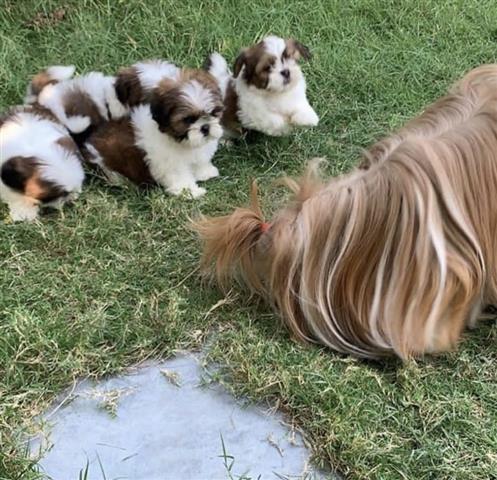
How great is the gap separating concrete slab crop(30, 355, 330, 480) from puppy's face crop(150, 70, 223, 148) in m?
1.07

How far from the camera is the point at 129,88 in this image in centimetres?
350

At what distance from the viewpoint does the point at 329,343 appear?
2.63m

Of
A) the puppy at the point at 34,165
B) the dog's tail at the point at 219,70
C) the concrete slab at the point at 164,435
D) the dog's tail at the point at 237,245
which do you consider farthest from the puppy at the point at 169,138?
the concrete slab at the point at 164,435

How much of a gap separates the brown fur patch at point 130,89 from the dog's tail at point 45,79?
41 centimetres

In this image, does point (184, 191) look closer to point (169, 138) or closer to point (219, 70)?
point (169, 138)

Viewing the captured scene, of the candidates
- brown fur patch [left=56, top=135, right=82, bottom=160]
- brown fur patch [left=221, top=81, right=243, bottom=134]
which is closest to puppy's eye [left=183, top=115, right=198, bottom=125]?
brown fur patch [left=221, top=81, right=243, bottom=134]

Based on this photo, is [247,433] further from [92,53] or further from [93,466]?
[92,53]

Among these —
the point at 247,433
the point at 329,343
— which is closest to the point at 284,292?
the point at 329,343

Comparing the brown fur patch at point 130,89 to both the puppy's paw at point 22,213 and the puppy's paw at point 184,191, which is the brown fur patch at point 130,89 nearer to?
the puppy's paw at point 184,191

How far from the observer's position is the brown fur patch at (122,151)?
3.42 meters

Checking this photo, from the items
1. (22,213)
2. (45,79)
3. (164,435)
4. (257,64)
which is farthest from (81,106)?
(164,435)

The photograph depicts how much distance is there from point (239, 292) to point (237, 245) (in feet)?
0.66

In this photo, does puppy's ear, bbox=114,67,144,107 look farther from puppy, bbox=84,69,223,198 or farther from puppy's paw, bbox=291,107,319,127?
puppy's paw, bbox=291,107,319,127

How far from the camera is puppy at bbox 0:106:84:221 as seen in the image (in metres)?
3.20
